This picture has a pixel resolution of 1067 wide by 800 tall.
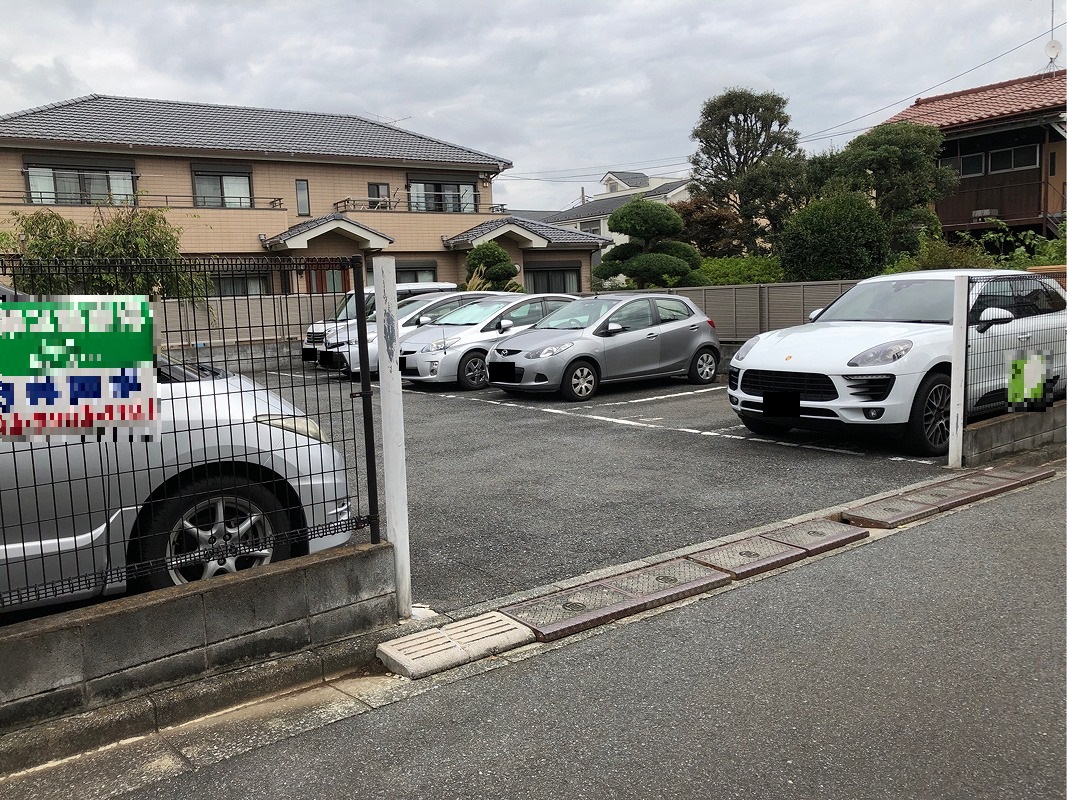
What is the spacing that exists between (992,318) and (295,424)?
238 inches

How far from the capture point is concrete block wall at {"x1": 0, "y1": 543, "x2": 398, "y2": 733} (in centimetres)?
326

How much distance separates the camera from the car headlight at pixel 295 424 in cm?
409

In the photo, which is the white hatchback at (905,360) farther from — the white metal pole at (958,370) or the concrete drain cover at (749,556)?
the concrete drain cover at (749,556)

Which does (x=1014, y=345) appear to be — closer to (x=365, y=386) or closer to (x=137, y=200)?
(x=365, y=386)

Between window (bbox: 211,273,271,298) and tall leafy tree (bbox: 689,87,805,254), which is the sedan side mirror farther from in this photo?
tall leafy tree (bbox: 689,87,805,254)

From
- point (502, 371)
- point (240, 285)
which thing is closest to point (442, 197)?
point (502, 371)

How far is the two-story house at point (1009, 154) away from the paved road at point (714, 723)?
21813mm

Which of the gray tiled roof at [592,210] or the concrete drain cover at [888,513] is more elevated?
the gray tiled roof at [592,210]

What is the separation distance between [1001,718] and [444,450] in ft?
19.3

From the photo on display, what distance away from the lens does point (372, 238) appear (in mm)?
26734

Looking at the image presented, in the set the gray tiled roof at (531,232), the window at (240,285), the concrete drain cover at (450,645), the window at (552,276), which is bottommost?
the concrete drain cover at (450,645)

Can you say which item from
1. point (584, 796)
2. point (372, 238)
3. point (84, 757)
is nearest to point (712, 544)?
point (584, 796)

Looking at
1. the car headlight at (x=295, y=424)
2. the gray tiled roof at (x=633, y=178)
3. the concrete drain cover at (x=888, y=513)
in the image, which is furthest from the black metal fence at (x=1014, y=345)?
the gray tiled roof at (x=633, y=178)

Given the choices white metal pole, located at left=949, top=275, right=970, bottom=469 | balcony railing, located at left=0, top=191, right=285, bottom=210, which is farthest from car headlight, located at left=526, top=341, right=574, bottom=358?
balcony railing, located at left=0, top=191, right=285, bottom=210
